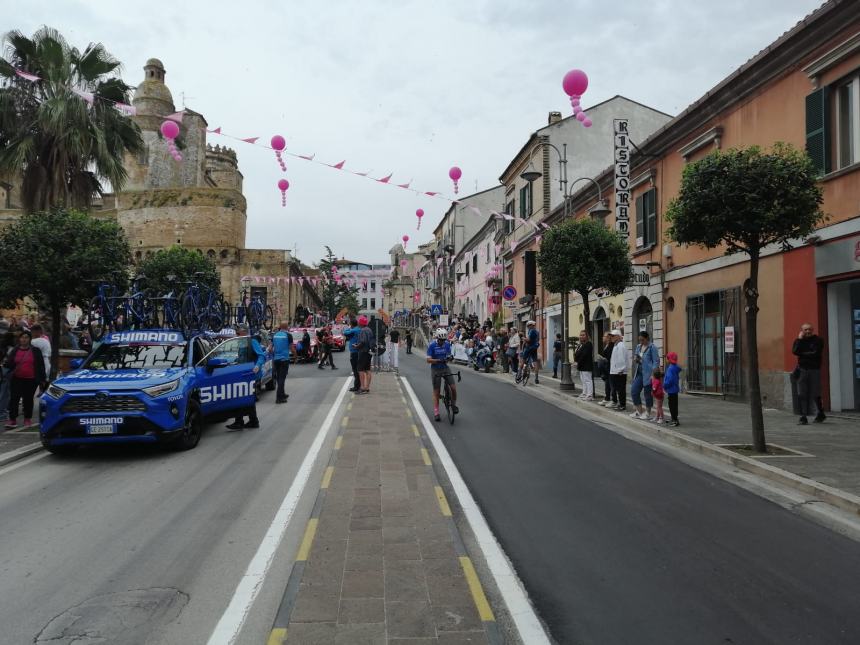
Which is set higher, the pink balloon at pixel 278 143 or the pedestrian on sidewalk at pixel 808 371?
the pink balloon at pixel 278 143

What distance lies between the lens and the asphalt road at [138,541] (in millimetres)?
4066

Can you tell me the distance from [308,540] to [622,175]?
1842cm

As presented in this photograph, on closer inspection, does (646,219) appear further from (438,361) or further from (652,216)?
(438,361)

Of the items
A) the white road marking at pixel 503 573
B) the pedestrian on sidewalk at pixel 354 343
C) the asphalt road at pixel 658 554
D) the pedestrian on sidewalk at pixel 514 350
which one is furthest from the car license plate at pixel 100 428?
the pedestrian on sidewalk at pixel 514 350

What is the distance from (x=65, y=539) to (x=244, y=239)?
64.2 m

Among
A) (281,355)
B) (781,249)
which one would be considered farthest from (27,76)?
(781,249)

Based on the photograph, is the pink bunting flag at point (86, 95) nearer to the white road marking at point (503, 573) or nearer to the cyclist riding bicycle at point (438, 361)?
the cyclist riding bicycle at point (438, 361)

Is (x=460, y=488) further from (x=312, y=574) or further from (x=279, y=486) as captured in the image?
(x=312, y=574)

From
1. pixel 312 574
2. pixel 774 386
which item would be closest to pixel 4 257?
pixel 312 574

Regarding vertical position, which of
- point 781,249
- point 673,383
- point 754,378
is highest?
point 781,249

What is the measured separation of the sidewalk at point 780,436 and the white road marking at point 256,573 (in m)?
5.47

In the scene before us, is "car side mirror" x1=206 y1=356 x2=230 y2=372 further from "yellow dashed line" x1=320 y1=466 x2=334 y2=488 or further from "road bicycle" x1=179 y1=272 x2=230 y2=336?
"yellow dashed line" x1=320 y1=466 x2=334 y2=488

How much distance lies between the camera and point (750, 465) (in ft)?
28.2

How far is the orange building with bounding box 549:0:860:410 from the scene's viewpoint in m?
12.8
